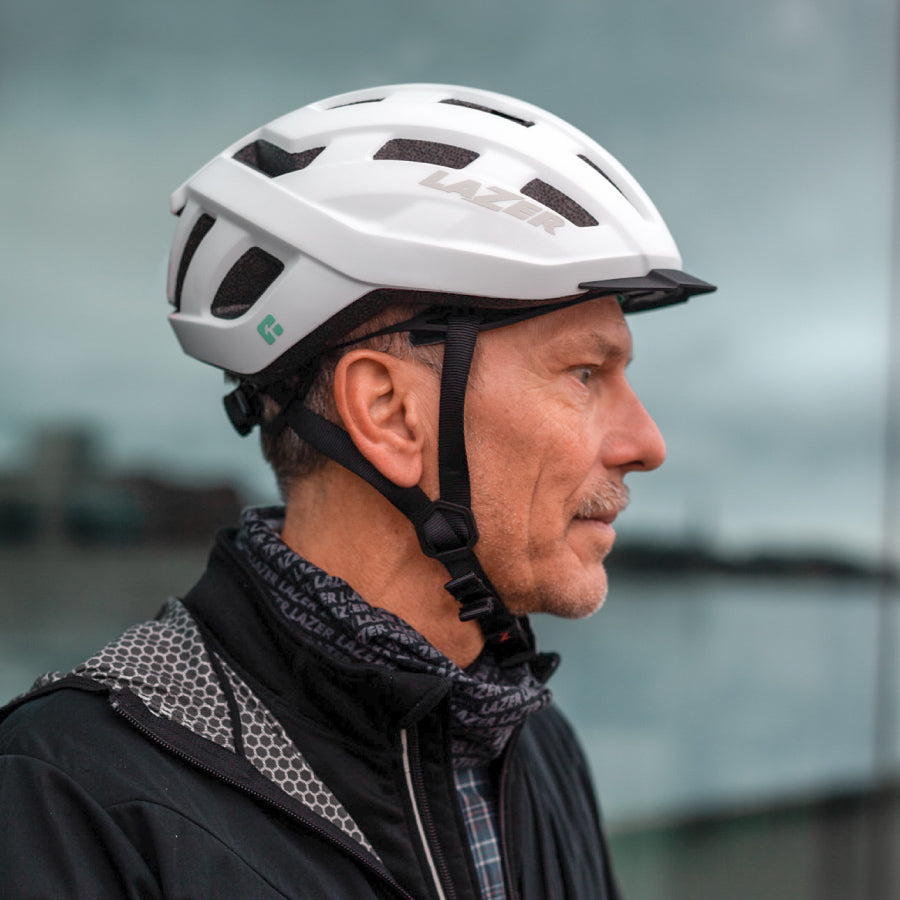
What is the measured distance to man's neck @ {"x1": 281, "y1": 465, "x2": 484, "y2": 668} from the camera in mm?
1732

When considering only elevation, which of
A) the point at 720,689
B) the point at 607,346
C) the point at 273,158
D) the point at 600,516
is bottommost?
the point at 720,689

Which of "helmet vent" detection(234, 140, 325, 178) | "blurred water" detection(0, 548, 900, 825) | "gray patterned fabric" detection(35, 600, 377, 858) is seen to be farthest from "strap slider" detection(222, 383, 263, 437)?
"blurred water" detection(0, 548, 900, 825)

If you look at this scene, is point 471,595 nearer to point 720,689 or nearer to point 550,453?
point 550,453

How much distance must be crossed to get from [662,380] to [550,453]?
2.62m

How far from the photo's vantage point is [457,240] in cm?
167

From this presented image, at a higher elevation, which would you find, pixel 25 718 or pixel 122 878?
pixel 25 718

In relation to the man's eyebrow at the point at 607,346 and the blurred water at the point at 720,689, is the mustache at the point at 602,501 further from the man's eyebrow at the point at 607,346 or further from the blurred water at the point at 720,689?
the blurred water at the point at 720,689

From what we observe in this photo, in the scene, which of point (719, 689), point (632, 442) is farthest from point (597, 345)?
point (719, 689)

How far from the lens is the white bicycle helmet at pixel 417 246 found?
1.67 metres

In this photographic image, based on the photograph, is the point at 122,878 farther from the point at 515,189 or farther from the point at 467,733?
the point at 515,189

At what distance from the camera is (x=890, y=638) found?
4.83 metres

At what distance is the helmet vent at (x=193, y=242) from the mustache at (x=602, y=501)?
885 mm

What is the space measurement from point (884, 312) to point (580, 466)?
3597mm

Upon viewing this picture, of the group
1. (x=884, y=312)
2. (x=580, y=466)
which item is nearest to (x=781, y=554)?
(x=884, y=312)
